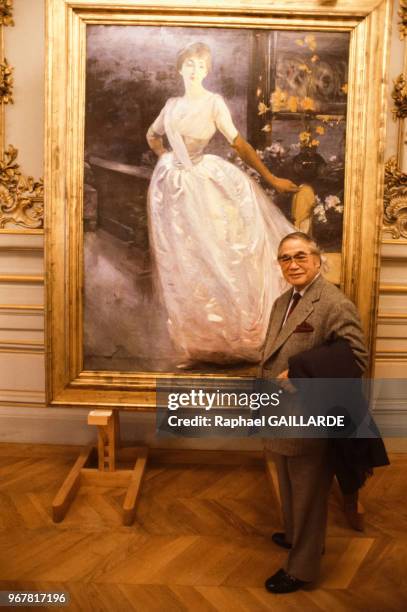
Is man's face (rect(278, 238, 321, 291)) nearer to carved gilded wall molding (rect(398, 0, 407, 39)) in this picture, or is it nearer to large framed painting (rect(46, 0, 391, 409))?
large framed painting (rect(46, 0, 391, 409))

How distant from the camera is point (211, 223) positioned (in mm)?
2760

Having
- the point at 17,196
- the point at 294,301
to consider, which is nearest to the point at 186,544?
the point at 294,301

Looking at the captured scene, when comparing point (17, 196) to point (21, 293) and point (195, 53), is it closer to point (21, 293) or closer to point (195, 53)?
point (21, 293)

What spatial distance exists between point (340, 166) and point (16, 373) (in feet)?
8.04

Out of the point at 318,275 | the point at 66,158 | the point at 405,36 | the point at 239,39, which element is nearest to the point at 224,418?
the point at 318,275

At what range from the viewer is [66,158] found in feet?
8.81

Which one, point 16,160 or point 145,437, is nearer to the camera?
point 16,160

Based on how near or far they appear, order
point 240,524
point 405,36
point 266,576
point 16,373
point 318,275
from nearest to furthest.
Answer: point 318,275, point 266,576, point 240,524, point 405,36, point 16,373

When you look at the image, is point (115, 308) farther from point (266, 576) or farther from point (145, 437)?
point (266, 576)

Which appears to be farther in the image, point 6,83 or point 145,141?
point 6,83

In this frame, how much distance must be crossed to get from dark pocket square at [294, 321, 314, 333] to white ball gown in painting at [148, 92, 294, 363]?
794mm

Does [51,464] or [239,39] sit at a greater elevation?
[239,39]

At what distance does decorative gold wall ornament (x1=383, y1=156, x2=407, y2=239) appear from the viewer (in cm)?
328

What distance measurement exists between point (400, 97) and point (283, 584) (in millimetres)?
2810
